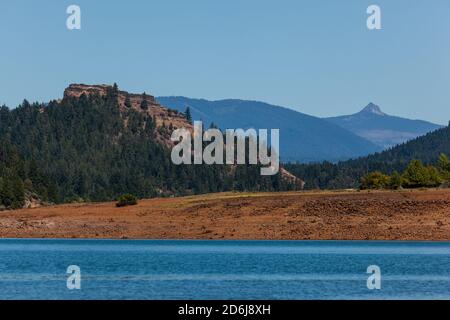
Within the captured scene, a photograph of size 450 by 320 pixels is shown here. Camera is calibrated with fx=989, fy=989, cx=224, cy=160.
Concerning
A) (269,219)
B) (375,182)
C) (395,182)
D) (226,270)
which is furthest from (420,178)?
(226,270)

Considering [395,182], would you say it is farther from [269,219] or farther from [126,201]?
[126,201]

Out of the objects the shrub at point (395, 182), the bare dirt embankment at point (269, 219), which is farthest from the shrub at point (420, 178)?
the bare dirt embankment at point (269, 219)

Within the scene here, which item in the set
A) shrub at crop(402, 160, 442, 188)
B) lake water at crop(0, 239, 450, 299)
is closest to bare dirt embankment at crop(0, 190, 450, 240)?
lake water at crop(0, 239, 450, 299)

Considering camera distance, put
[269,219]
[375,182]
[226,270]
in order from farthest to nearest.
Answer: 1. [375,182]
2. [269,219]
3. [226,270]

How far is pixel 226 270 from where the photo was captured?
7569 cm

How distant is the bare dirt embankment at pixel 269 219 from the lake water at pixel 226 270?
562cm

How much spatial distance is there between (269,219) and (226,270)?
2239 inches

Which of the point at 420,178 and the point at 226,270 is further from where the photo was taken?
the point at 420,178

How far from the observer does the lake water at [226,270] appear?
5881 cm

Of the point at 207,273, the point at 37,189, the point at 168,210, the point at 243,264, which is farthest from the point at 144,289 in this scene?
the point at 37,189

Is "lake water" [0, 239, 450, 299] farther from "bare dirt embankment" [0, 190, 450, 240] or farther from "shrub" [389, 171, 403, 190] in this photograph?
"shrub" [389, 171, 403, 190]

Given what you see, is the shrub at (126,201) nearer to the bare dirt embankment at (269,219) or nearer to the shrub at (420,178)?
the bare dirt embankment at (269,219)

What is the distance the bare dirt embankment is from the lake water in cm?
562
